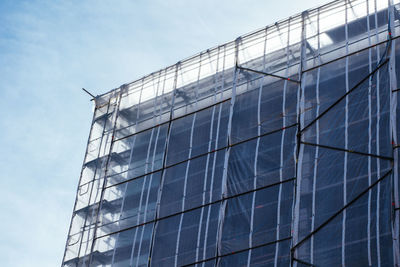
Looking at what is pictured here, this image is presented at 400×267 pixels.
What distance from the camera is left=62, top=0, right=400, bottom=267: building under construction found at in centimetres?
1502

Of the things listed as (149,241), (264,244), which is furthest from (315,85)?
(149,241)

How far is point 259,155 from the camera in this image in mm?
17516

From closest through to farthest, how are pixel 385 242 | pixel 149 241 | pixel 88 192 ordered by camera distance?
pixel 385 242
pixel 149 241
pixel 88 192

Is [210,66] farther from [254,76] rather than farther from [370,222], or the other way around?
[370,222]

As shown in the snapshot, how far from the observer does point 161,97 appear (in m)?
21.8

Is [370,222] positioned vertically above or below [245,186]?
below

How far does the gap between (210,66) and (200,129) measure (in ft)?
8.35

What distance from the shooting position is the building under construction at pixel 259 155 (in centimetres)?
1502

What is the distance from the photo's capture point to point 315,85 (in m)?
17.8

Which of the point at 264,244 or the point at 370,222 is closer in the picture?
the point at 370,222

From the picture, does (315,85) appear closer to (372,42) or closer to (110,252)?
(372,42)

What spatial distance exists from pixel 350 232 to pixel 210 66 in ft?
27.7

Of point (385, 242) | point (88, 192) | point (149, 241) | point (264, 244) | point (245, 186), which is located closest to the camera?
point (385, 242)

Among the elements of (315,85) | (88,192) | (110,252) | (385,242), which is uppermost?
(315,85)
